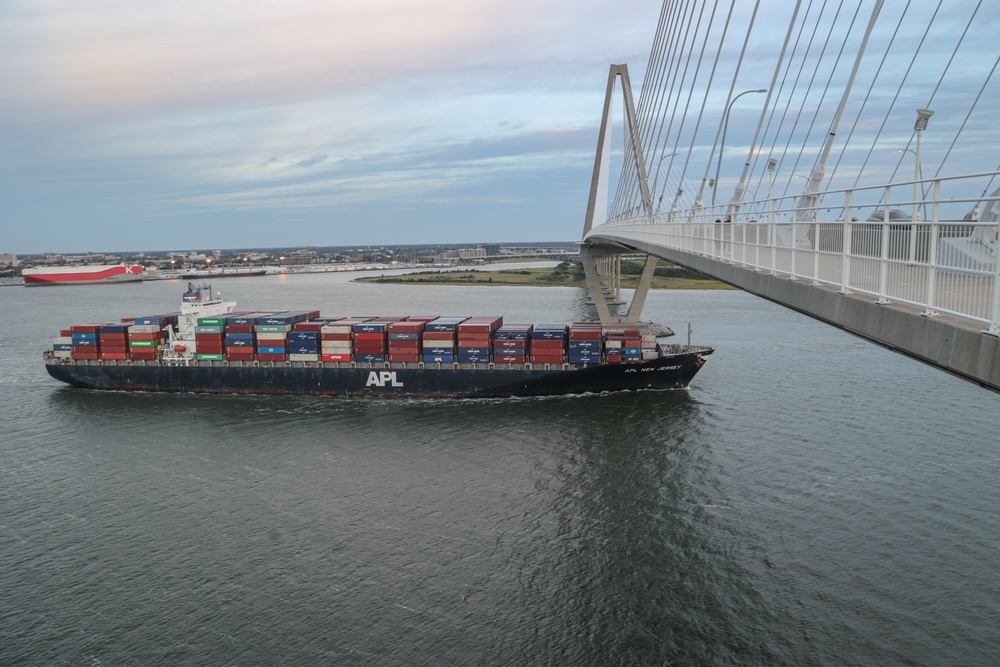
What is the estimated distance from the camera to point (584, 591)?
12.9 m

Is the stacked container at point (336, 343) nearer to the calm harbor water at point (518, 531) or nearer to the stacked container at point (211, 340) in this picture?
the calm harbor water at point (518, 531)

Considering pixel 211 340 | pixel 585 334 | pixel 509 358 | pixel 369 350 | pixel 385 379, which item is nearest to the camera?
pixel 509 358

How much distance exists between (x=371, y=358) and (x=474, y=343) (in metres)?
4.32

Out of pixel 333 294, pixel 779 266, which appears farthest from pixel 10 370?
pixel 333 294

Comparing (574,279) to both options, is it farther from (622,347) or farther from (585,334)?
(622,347)

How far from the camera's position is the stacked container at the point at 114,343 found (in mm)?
31859

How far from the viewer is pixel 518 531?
1528cm

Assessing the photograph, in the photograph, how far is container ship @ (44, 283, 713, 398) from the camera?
28016 mm

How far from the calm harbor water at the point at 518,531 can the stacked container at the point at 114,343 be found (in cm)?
497

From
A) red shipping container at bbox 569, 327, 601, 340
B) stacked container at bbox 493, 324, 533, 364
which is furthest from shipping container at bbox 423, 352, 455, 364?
red shipping container at bbox 569, 327, 601, 340

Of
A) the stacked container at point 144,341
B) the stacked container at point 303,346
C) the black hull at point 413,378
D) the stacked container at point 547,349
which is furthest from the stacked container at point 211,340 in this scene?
the stacked container at point 547,349

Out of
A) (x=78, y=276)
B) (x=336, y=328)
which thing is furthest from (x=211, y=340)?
(x=78, y=276)

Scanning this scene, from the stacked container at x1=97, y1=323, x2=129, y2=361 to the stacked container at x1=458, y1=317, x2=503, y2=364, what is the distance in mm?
15452

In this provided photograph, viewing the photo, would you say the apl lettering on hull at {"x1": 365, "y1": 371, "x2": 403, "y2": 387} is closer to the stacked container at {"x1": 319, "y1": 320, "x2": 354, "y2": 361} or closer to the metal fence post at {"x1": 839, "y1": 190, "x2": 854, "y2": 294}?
the stacked container at {"x1": 319, "y1": 320, "x2": 354, "y2": 361}
